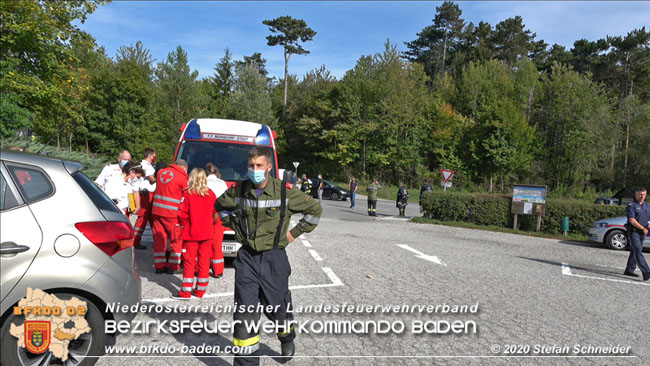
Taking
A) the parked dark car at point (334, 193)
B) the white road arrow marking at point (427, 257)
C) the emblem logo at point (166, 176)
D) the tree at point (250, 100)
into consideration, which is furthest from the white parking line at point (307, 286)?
the tree at point (250, 100)

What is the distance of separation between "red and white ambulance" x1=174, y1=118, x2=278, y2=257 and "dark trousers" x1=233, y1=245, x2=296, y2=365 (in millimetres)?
4761

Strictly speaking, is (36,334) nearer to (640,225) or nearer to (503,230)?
(640,225)

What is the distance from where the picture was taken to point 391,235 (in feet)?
47.8

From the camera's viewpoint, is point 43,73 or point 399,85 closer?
point 43,73

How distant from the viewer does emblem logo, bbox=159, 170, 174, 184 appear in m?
6.86

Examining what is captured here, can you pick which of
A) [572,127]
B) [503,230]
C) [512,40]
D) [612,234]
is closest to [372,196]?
[503,230]

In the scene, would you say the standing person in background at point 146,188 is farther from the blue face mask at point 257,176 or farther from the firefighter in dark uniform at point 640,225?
the firefighter in dark uniform at point 640,225

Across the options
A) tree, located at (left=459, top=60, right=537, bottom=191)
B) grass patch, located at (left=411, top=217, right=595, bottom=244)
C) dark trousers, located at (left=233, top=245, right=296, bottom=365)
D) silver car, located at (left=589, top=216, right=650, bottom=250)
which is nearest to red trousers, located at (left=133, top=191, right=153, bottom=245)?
dark trousers, located at (left=233, top=245, right=296, bottom=365)

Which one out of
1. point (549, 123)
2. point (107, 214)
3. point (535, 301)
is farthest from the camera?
Answer: point (549, 123)

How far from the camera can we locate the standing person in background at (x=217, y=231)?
6504 millimetres

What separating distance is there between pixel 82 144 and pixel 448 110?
136 feet

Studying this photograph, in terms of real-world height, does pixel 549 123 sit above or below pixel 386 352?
above

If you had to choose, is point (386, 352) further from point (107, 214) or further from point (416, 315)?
point (107, 214)

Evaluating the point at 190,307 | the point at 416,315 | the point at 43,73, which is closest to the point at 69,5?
the point at 43,73
